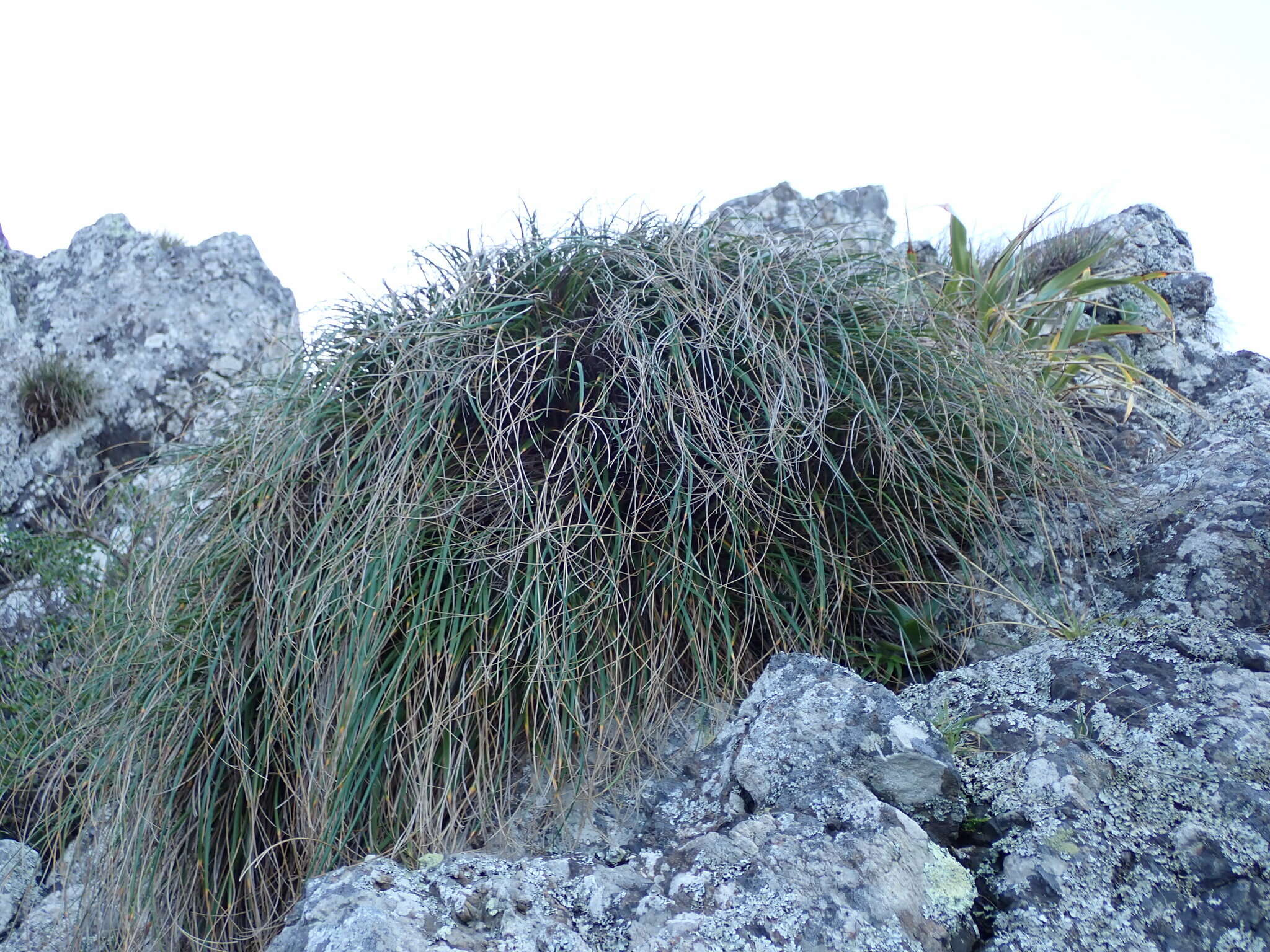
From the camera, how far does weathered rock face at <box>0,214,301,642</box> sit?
14.0 ft

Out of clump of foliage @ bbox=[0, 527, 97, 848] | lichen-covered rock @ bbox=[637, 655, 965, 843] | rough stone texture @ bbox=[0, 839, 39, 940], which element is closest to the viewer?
lichen-covered rock @ bbox=[637, 655, 965, 843]

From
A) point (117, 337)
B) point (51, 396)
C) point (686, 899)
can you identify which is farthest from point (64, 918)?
point (117, 337)

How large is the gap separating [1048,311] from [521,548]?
255 cm

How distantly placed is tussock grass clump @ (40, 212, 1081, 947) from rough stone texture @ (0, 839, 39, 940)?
388 millimetres

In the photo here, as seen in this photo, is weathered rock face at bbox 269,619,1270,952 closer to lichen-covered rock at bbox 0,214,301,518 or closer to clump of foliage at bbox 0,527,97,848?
clump of foliage at bbox 0,527,97,848

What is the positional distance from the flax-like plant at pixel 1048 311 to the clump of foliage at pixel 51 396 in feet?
12.0

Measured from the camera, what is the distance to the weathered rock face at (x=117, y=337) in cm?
428

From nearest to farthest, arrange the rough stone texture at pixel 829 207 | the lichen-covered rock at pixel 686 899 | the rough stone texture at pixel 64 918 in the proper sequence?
the lichen-covered rock at pixel 686 899
the rough stone texture at pixel 64 918
the rough stone texture at pixel 829 207

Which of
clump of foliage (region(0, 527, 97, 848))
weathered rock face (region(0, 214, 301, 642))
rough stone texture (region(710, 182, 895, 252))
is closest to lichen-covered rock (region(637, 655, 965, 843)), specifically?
clump of foliage (region(0, 527, 97, 848))

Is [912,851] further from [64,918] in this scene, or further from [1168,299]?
[1168,299]

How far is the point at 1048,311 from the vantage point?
3496 millimetres

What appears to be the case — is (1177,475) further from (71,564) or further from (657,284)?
(71,564)

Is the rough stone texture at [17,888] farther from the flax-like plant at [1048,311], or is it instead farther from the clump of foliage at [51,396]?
the flax-like plant at [1048,311]

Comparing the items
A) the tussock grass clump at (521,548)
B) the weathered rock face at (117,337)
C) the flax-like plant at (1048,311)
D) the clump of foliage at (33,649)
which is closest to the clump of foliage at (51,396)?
the weathered rock face at (117,337)
